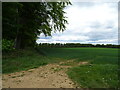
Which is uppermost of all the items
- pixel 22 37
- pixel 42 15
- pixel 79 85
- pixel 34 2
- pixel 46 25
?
pixel 34 2

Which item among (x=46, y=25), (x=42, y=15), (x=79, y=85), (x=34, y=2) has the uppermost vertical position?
(x=34, y=2)

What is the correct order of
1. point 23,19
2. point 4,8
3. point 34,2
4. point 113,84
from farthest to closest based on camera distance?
1. point 23,19
2. point 34,2
3. point 4,8
4. point 113,84

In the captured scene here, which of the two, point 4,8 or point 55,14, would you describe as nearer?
point 4,8

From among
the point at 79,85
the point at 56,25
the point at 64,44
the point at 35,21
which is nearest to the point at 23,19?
the point at 35,21

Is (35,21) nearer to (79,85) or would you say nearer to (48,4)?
(48,4)

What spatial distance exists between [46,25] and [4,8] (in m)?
8.20

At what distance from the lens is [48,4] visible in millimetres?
15047

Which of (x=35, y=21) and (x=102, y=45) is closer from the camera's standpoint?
(x=35, y=21)

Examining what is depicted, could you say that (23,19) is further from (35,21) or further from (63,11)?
(63,11)

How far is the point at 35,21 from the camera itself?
573 inches

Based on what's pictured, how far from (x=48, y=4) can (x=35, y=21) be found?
9.25ft

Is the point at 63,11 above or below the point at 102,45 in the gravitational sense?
above

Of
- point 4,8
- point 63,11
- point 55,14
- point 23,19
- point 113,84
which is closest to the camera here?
point 113,84

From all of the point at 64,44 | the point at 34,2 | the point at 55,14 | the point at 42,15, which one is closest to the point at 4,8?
the point at 34,2
